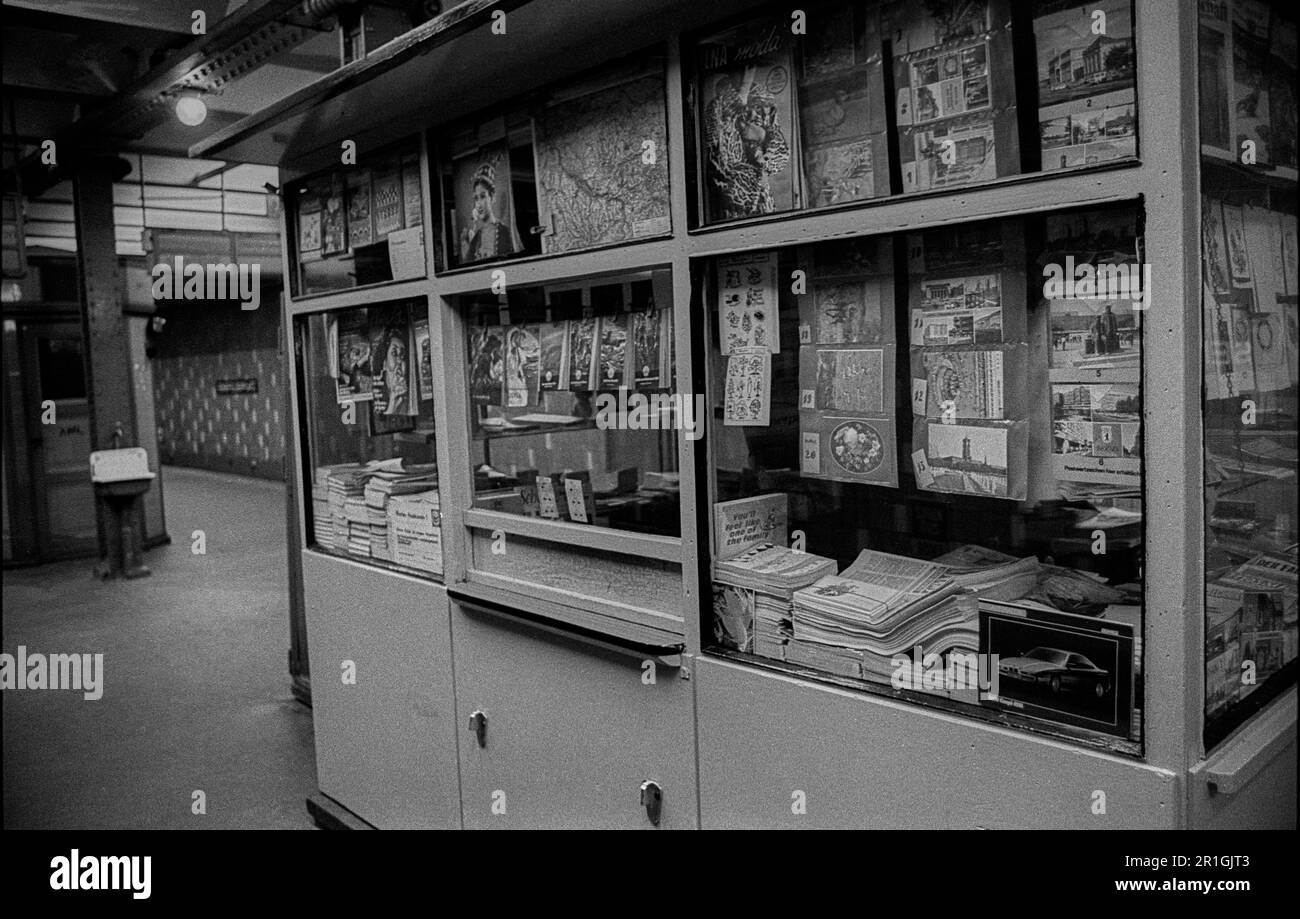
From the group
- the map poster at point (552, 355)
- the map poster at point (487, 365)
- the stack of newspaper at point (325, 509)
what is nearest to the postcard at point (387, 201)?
the map poster at point (487, 365)

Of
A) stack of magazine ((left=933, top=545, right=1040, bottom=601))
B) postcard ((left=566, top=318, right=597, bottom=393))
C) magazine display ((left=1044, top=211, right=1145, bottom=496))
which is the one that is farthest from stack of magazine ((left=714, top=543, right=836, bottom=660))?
postcard ((left=566, top=318, right=597, bottom=393))

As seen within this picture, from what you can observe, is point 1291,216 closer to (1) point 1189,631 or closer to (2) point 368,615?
(1) point 1189,631

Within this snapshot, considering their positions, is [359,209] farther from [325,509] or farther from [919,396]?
[919,396]

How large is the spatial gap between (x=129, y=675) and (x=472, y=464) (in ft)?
12.7

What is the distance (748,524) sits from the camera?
246cm

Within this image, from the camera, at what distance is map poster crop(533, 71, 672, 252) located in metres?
2.49

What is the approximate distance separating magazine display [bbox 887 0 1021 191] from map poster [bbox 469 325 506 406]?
1.41 m

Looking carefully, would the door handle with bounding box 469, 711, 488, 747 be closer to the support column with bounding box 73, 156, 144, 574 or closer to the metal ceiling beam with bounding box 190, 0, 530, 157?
the metal ceiling beam with bounding box 190, 0, 530, 157

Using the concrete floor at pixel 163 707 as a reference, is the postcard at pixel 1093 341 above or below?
above

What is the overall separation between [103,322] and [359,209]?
612cm

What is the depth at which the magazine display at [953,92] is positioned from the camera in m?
1.93

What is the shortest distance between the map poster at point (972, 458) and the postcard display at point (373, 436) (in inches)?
64.2

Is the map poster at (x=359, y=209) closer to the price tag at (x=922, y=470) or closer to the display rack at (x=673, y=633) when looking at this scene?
the display rack at (x=673, y=633)
